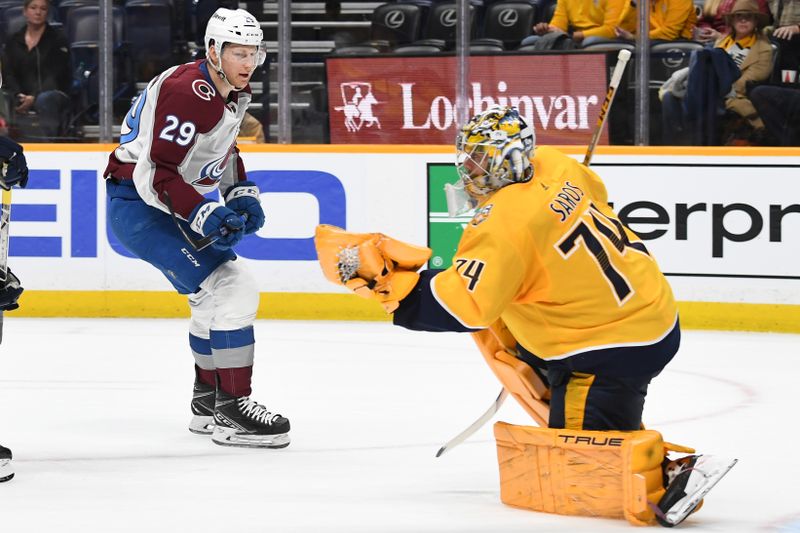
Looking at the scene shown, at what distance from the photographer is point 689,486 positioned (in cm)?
329

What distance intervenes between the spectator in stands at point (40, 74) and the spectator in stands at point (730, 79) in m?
3.25

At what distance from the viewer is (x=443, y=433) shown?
4.60 metres

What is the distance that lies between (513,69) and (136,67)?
2.04 meters

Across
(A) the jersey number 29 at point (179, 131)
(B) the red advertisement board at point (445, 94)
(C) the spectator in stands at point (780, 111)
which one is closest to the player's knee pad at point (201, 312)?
(A) the jersey number 29 at point (179, 131)

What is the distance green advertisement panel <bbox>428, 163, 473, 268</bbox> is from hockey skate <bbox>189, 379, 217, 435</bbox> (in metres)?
2.85

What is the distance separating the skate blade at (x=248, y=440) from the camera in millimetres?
4371

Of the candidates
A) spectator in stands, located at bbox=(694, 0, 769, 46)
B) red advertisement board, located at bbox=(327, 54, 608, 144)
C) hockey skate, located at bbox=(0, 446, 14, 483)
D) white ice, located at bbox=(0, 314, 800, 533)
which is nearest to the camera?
white ice, located at bbox=(0, 314, 800, 533)

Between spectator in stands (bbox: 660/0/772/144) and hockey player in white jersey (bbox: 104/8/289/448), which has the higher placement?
spectator in stands (bbox: 660/0/772/144)

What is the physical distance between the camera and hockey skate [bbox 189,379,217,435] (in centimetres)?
462

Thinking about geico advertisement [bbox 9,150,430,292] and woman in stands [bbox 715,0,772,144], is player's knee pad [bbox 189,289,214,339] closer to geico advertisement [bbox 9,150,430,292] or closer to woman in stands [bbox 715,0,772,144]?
geico advertisement [bbox 9,150,430,292]

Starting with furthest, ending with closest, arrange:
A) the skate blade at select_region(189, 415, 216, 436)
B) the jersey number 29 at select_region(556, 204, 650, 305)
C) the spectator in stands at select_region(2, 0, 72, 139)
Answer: the spectator in stands at select_region(2, 0, 72, 139)
the skate blade at select_region(189, 415, 216, 436)
the jersey number 29 at select_region(556, 204, 650, 305)

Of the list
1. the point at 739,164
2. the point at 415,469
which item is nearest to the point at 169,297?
the point at 739,164

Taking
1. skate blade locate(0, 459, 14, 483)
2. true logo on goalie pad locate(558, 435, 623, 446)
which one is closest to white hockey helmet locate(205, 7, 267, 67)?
skate blade locate(0, 459, 14, 483)

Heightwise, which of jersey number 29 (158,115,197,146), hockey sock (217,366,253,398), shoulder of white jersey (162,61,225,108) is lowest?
hockey sock (217,366,253,398)
